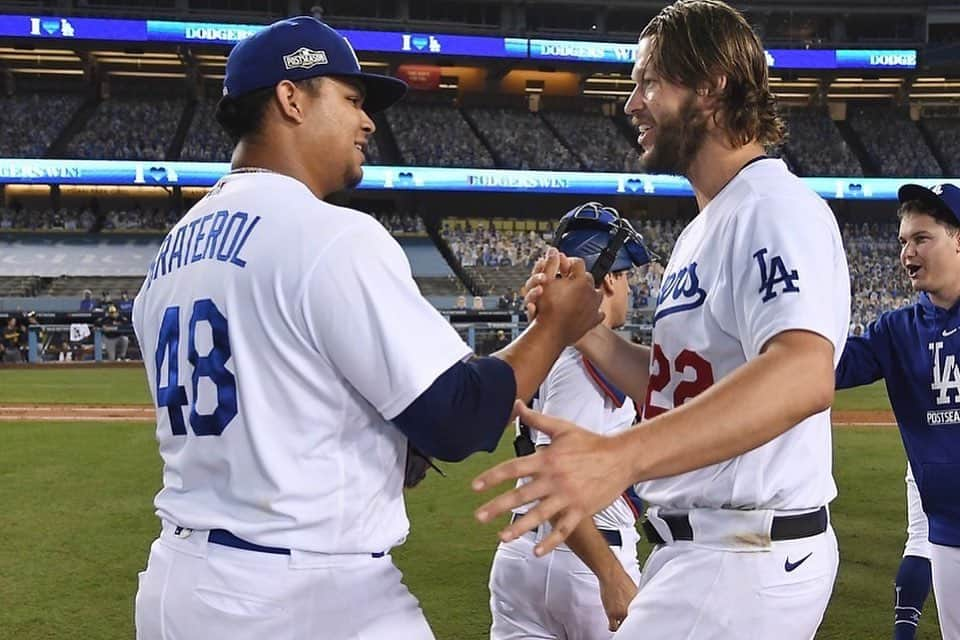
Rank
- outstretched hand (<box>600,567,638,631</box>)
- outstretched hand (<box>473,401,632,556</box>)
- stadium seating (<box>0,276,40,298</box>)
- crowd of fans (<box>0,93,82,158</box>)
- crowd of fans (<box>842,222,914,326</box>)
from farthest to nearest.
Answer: crowd of fans (<box>0,93,82,158</box>), crowd of fans (<box>842,222,914,326</box>), stadium seating (<box>0,276,40,298</box>), outstretched hand (<box>600,567,638,631</box>), outstretched hand (<box>473,401,632,556</box>)

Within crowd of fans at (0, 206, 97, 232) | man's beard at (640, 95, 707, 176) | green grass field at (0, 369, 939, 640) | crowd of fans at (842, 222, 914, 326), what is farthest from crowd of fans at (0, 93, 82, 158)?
man's beard at (640, 95, 707, 176)

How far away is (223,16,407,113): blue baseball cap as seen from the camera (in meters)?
2.13

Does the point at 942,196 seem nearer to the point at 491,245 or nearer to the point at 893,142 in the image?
the point at 491,245

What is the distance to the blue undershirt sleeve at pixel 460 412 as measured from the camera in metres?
1.85

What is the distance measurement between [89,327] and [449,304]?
9.42 m

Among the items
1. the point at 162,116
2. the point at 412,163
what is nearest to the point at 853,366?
the point at 412,163

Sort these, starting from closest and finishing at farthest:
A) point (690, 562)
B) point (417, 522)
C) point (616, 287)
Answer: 1. point (690, 562)
2. point (616, 287)
3. point (417, 522)

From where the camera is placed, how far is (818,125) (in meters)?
41.2

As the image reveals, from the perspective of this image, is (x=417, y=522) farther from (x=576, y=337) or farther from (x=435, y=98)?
(x=435, y=98)

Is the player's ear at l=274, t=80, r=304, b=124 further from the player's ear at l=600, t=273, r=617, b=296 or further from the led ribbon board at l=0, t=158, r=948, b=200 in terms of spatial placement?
the led ribbon board at l=0, t=158, r=948, b=200

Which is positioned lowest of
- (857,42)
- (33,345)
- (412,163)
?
(33,345)

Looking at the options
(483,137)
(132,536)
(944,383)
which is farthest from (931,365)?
(483,137)

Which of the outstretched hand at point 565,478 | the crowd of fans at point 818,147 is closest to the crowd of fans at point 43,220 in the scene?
the crowd of fans at point 818,147

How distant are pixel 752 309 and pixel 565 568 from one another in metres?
1.50
